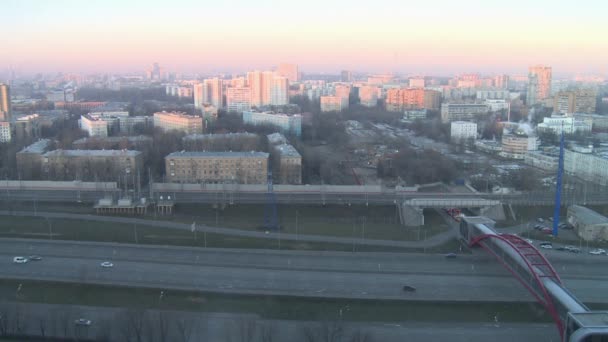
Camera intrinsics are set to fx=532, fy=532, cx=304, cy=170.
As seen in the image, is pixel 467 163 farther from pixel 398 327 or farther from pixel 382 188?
pixel 398 327

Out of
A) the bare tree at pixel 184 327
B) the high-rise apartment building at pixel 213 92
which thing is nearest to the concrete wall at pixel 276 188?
the bare tree at pixel 184 327

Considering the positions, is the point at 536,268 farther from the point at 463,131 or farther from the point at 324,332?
the point at 463,131

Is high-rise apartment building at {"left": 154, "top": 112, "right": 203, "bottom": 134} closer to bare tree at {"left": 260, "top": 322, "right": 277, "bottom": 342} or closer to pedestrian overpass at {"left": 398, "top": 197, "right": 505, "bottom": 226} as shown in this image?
pedestrian overpass at {"left": 398, "top": 197, "right": 505, "bottom": 226}

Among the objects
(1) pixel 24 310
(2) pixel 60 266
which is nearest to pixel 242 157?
(2) pixel 60 266

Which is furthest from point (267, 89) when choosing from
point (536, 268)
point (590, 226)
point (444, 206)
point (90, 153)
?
point (536, 268)

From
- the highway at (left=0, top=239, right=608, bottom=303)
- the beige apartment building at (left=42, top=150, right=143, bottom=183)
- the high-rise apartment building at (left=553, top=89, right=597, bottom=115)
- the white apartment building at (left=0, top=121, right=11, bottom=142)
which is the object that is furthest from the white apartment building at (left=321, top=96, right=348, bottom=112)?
the highway at (left=0, top=239, right=608, bottom=303)

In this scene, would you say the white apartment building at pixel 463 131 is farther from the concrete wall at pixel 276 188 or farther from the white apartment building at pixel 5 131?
the white apartment building at pixel 5 131
